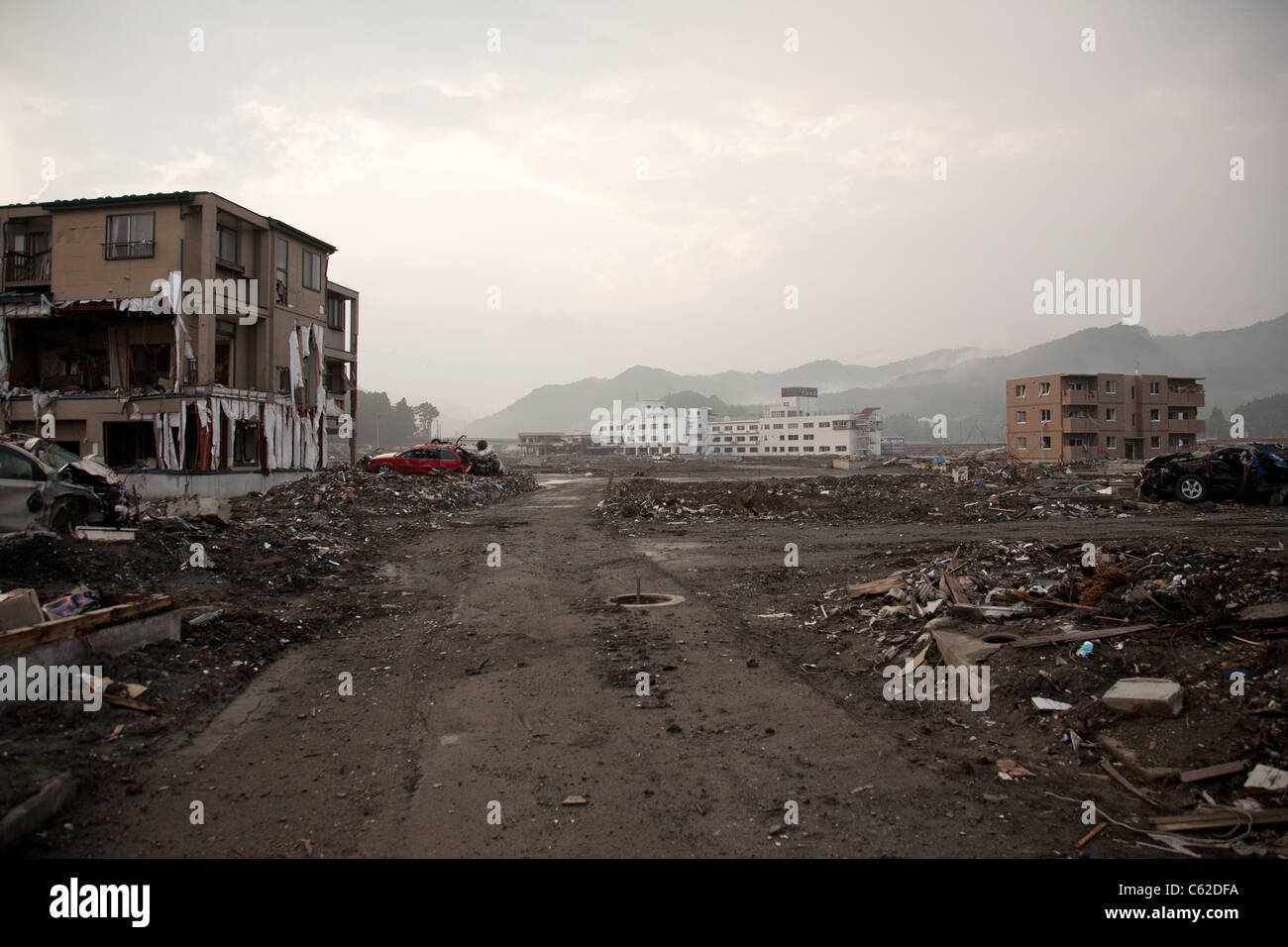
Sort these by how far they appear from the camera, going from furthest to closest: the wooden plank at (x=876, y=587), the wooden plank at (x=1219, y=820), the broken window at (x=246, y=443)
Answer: the broken window at (x=246, y=443) < the wooden plank at (x=876, y=587) < the wooden plank at (x=1219, y=820)

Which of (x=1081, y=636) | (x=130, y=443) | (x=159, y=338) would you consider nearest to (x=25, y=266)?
(x=159, y=338)

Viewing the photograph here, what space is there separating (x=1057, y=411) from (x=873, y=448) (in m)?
71.1

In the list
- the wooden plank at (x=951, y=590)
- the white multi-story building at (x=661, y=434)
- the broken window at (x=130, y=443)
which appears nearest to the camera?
the wooden plank at (x=951, y=590)

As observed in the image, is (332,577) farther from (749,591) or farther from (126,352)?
(126,352)

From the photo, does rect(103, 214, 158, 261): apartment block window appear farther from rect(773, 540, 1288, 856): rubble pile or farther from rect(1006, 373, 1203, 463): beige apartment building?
rect(1006, 373, 1203, 463): beige apartment building

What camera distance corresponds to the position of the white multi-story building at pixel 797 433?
127 metres

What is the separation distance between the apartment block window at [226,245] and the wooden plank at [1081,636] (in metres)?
27.2

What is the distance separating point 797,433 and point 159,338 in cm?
11823

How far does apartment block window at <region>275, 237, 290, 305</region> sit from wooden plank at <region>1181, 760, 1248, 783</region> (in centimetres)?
3020

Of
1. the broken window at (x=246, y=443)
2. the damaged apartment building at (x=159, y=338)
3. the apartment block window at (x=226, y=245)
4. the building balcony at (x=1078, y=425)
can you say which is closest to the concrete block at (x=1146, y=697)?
the damaged apartment building at (x=159, y=338)

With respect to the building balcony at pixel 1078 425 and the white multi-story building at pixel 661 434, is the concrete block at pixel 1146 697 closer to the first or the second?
the building balcony at pixel 1078 425

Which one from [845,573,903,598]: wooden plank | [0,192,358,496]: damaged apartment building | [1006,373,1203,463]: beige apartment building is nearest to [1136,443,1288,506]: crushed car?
[845,573,903,598]: wooden plank

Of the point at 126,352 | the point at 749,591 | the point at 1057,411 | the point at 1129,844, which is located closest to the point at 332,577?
the point at 749,591

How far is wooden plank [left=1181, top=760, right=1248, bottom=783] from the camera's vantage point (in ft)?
13.9
